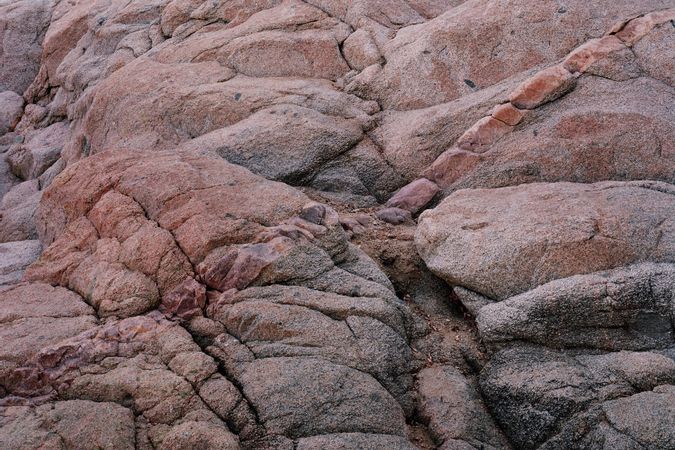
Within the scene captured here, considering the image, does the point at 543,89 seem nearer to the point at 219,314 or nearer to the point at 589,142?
the point at 589,142

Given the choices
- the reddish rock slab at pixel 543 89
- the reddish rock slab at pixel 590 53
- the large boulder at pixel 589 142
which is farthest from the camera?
the reddish rock slab at pixel 590 53

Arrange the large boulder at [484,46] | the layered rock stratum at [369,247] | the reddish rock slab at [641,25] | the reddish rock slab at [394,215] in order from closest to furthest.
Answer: the layered rock stratum at [369,247]
the reddish rock slab at [394,215]
the reddish rock slab at [641,25]
the large boulder at [484,46]

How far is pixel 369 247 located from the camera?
12969 mm

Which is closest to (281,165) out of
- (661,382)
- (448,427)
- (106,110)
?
(106,110)

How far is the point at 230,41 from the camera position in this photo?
1944 centimetres

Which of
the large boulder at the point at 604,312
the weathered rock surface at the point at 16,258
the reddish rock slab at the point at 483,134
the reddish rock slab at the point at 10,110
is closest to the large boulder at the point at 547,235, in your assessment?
the large boulder at the point at 604,312

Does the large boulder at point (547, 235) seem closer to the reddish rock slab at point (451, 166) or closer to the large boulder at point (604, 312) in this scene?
the large boulder at point (604, 312)

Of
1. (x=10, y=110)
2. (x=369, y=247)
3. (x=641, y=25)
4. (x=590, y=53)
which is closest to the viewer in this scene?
(x=369, y=247)

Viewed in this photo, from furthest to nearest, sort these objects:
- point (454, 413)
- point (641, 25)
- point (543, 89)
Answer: point (641, 25), point (543, 89), point (454, 413)

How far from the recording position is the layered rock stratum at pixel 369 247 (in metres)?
9.42

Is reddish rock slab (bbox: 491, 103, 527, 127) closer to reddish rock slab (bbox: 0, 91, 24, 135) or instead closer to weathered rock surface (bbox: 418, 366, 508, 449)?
weathered rock surface (bbox: 418, 366, 508, 449)

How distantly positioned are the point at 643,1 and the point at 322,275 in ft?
34.1

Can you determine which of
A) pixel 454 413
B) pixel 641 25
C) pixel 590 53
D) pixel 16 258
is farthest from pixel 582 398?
pixel 16 258

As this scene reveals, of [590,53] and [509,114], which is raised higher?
[590,53]
